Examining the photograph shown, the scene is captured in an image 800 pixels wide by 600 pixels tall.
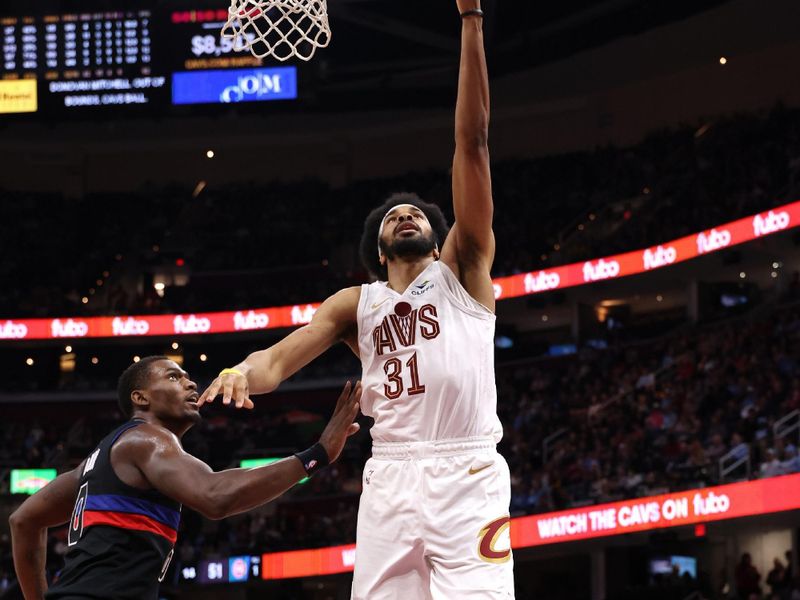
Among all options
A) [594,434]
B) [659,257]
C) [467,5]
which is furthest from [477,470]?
[659,257]

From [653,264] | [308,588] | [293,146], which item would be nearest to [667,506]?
[653,264]

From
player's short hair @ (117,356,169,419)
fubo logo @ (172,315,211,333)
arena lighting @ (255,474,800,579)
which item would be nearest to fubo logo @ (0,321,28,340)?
fubo logo @ (172,315,211,333)

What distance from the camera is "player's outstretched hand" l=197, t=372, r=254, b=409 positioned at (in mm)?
4098

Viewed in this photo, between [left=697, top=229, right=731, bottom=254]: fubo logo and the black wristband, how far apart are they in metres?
18.1

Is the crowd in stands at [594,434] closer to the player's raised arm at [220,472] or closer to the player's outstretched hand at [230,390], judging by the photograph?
the player's raised arm at [220,472]

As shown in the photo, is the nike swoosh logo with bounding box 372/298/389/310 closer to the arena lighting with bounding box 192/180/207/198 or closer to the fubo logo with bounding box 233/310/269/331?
the fubo logo with bounding box 233/310/269/331

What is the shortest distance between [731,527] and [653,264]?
18.4ft

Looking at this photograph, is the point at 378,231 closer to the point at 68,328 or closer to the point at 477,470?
the point at 477,470

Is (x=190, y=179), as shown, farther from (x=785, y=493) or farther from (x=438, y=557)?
(x=438, y=557)

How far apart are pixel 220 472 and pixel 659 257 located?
19.5 meters

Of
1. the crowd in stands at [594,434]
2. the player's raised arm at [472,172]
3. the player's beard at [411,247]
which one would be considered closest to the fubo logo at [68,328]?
the crowd in stands at [594,434]

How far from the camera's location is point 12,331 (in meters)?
27.8

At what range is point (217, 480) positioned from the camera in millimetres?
4461

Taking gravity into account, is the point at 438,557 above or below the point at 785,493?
below
